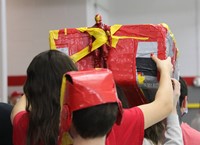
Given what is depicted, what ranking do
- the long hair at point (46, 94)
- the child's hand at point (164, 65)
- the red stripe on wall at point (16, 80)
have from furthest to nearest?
the red stripe on wall at point (16, 80) → the child's hand at point (164, 65) → the long hair at point (46, 94)

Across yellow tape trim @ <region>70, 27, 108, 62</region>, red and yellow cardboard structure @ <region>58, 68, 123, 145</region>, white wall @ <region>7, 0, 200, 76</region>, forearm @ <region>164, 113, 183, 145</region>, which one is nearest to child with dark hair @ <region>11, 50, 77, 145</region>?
red and yellow cardboard structure @ <region>58, 68, 123, 145</region>

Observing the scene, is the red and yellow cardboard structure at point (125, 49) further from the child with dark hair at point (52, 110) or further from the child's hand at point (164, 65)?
the child with dark hair at point (52, 110)

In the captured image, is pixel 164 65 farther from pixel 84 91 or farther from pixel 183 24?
pixel 183 24

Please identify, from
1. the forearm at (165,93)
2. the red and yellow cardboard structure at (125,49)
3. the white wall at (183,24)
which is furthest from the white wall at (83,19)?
the forearm at (165,93)

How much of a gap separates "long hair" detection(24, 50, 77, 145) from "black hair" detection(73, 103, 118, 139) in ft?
0.76

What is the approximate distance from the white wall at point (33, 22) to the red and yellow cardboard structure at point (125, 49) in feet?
9.56

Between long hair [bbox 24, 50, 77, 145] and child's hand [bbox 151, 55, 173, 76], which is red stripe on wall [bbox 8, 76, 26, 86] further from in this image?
long hair [bbox 24, 50, 77, 145]

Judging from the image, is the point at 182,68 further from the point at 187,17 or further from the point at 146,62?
the point at 146,62

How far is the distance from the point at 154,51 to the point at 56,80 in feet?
1.62

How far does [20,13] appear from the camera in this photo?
4.98 meters

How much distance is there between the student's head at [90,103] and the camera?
3.75ft

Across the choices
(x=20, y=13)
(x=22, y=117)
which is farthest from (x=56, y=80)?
(x=20, y=13)

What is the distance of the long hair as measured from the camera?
1.38 meters

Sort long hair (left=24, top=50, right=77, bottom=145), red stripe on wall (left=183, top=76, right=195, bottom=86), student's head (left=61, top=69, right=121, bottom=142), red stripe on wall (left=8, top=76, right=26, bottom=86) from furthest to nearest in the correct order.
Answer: red stripe on wall (left=183, top=76, right=195, bottom=86) → red stripe on wall (left=8, top=76, right=26, bottom=86) → long hair (left=24, top=50, right=77, bottom=145) → student's head (left=61, top=69, right=121, bottom=142)
